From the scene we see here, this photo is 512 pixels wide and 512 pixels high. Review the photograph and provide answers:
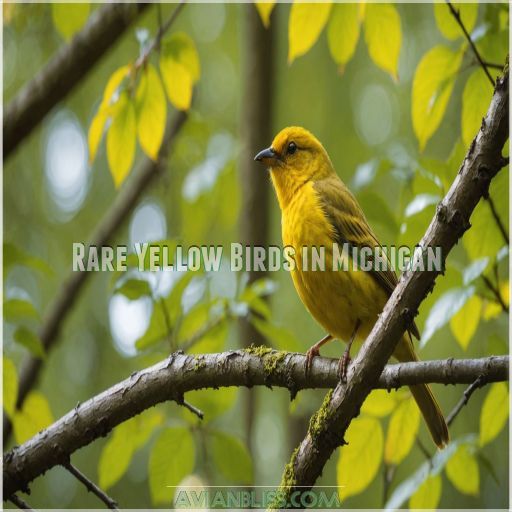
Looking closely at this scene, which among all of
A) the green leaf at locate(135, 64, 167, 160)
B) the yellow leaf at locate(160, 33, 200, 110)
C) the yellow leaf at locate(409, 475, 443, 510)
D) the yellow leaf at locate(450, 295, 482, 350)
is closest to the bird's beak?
the yellow leaf at locate(160, 33, 200, 110)

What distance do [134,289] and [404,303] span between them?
140cm

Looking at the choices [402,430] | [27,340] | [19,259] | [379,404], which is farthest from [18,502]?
[402,430]

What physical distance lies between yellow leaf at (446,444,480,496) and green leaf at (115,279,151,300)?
5.64 feet

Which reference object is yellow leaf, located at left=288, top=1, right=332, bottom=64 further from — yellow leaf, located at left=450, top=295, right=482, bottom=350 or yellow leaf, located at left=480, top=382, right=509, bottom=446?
yellow leaf, located at left=480, top=382, right=509, bottom=446

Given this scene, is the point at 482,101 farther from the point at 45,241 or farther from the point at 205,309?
the point at 45,241

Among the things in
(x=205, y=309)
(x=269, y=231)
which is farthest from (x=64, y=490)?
(x=205, y=309)

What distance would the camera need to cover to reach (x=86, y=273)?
20.2 ft

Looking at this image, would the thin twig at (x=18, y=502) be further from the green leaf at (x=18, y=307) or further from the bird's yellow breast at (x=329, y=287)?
the bird's yellow breast at (x=329, y=287)

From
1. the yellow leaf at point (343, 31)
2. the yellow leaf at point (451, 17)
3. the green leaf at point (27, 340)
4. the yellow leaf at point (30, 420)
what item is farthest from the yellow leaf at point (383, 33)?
the yellow leaf at point (30, 420)

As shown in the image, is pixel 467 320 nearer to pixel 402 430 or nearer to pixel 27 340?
pixel 402 430

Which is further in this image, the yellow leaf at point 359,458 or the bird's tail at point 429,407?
the bird's tail at point 429,407

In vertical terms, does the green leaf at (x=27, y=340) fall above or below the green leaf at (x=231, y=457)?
above

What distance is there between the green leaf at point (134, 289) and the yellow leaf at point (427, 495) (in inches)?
62.8

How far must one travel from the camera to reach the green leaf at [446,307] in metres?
3.07
